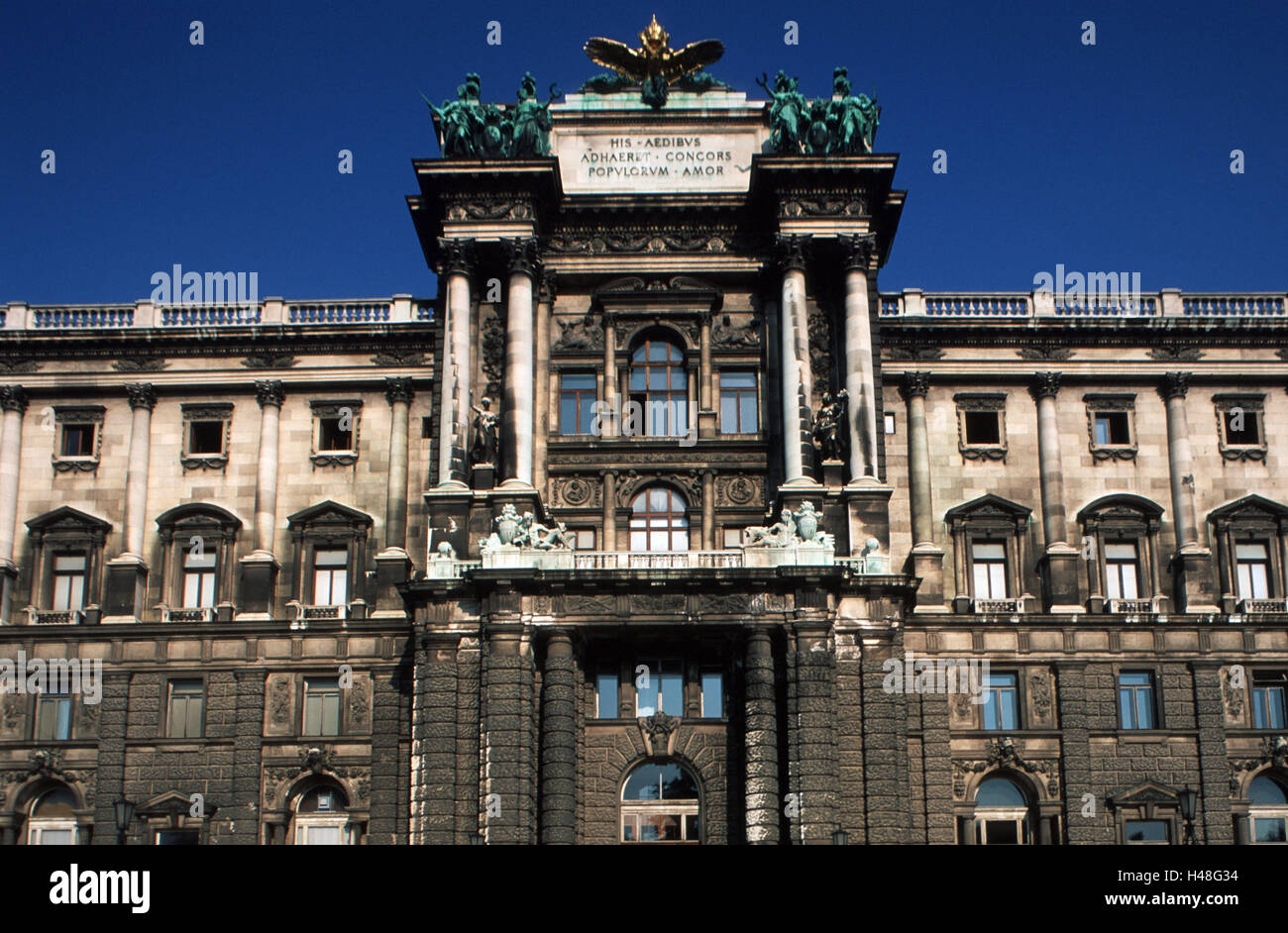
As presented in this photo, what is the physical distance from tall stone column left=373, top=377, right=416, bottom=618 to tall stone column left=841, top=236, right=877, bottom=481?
1637cm

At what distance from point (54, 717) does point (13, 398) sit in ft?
40.9

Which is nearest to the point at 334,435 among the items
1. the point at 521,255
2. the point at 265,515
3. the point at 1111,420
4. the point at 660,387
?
the point at 265,515

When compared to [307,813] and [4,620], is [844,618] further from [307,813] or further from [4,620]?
[4,620]

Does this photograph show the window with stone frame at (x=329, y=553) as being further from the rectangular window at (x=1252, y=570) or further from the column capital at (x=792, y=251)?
the rectangular window at (x=1252, y=570)

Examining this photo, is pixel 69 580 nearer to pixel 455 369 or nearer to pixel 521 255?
pixel 455 369

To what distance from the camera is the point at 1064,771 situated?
5722 centimetres

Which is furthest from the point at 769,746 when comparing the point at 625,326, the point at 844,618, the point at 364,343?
the point at 364,343

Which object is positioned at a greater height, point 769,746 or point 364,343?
point 364,343

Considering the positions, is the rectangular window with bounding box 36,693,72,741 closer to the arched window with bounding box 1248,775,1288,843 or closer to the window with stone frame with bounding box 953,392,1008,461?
the window with stone frame with bounding box 953,392,1008,461

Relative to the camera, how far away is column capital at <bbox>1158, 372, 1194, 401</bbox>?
62.5 meters

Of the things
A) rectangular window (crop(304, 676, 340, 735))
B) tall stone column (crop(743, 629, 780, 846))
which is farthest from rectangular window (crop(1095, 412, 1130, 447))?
rectangular window (crop(304, 676, 340, 735))

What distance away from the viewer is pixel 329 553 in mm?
61562

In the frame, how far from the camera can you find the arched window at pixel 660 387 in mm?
59531
